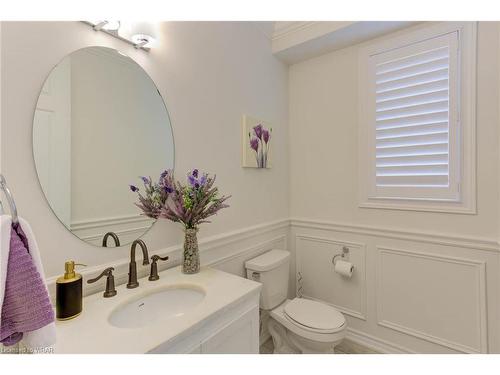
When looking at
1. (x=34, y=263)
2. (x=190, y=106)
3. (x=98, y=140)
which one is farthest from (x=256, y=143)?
(x=34, y=263)

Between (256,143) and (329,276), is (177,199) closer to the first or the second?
(256,143)

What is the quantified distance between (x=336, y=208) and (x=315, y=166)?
40 cm

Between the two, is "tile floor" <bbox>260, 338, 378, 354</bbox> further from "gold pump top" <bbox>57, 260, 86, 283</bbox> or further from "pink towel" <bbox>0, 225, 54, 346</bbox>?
"pink towel" <bbox>0, 225, 54, 346</bbox>

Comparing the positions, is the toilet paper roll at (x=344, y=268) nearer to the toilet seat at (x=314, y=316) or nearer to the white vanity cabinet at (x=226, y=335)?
the toilet seat at (x=314, y=316)

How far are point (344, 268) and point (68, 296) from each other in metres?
1.72

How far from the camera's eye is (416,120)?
168cm

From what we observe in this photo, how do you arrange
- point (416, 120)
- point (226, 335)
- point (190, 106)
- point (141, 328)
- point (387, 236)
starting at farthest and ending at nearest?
1. point (387, 236)
2. point (416, 120)
3. point (190, 106)
4. point (226, 335)
5. point (141, 328)

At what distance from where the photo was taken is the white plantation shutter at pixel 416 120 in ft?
5.13

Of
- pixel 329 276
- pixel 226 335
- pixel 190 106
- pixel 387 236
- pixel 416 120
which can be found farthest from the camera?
pixel 329 276

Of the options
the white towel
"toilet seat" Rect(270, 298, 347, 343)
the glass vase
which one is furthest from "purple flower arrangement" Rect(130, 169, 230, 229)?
"toilet seat" Rect(270, 298, 347, 343)

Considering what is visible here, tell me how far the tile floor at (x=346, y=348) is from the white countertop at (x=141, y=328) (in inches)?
40.5

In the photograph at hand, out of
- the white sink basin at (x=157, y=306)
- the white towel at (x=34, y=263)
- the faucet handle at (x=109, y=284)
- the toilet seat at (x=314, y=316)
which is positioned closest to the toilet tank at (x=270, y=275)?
the toilet seat at (x=314, y=316)

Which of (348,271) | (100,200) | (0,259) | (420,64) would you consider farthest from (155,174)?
(420,64)

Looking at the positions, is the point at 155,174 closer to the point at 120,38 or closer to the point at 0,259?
the point at 120,38
